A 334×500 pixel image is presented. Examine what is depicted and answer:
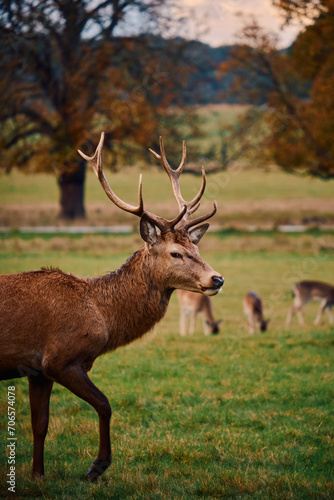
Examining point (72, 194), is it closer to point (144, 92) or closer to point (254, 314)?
point (144, 92)

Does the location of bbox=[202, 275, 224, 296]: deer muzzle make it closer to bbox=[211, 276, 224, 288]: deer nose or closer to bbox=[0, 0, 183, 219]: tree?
bbox=[211, 276, 224, 288]: deer nose

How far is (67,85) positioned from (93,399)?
21.3m

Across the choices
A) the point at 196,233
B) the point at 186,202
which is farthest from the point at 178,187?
the point at 196,233

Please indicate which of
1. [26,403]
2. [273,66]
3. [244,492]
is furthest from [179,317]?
[273,66]

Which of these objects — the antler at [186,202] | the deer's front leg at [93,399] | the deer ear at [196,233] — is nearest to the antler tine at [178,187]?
the antler at [186,202]

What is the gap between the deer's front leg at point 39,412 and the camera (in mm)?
Result: 4962

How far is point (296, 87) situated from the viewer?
25.6 metres

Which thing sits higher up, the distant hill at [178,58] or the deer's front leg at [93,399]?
the distant hill at [178,58]

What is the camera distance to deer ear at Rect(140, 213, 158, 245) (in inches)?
201

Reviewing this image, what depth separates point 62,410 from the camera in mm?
6484

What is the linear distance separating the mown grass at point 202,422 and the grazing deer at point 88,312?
276 millimetres

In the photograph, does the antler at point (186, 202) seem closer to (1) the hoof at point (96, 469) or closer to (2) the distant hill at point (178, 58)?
(1) the hoof at point (96, 469)

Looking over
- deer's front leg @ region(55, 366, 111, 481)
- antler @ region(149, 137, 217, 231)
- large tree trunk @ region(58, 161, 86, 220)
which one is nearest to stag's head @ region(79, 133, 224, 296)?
antler @ region(149, 137, 217, 231)

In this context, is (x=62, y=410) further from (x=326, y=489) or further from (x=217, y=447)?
(x=326, y=489)
